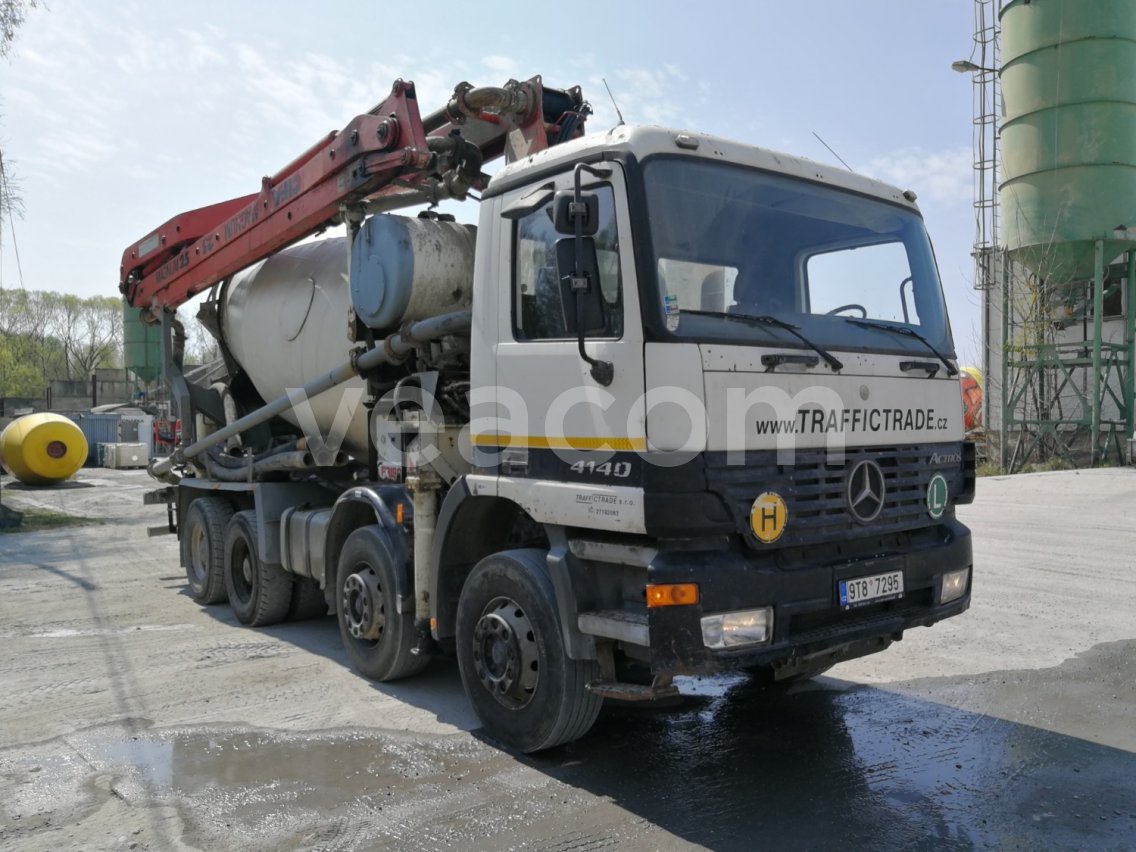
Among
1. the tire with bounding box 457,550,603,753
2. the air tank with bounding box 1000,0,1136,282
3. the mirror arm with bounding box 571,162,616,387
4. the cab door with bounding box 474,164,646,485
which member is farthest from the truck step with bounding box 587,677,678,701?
the air tank with bounding box 1000,0,1136,282

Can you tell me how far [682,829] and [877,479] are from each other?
1799 millimetres

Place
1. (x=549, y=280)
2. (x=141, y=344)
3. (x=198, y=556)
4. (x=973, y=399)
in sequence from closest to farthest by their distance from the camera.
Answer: (x=549, y=280) < (x=198, y=556) < (x=141, y=344) < (x=973, y=399)

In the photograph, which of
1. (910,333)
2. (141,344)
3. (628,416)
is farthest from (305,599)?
(910,333)

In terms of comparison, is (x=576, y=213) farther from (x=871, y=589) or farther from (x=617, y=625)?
(x=871, y=589)

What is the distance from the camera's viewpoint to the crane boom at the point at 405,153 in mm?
6035

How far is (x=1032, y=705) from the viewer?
5324mm

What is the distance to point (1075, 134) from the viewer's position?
20562mm

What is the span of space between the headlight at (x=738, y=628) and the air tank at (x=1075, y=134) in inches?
793

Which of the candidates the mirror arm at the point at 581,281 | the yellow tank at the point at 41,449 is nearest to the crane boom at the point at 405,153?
the mirror arm at the point at 581,281

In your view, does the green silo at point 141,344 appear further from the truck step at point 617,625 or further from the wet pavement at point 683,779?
the truck step at point 617,625

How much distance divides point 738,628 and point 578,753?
4.53 feet

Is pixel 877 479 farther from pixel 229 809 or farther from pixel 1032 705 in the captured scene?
pixel 229 809

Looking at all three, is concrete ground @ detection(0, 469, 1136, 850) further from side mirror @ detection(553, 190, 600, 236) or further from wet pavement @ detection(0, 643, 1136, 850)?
side mirror @ detection(553, 190, 600, 236)

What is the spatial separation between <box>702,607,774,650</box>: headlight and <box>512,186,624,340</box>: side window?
4.16 ft
